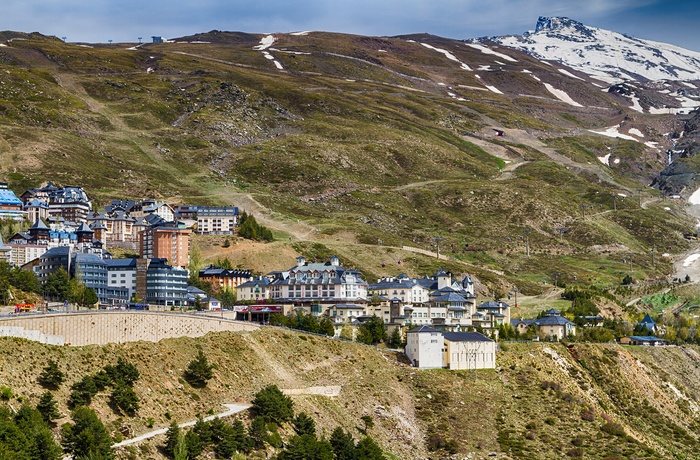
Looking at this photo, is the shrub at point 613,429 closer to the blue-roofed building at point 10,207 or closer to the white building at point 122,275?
the white building at point 122,275

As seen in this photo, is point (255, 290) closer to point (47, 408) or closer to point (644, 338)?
point (644, 338)

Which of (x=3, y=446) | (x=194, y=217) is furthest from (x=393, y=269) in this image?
(x=3, y=446)

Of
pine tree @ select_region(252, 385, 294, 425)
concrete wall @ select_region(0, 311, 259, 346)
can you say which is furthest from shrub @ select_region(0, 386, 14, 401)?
pine tree @ select_region(252, 385, 294, 425)

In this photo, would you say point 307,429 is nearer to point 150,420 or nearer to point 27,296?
point 150,420

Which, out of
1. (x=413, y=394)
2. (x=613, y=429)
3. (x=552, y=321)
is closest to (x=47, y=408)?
(x=413, y=394)

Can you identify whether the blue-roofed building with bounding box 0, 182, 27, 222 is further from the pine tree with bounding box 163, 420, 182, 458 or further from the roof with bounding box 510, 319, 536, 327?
the pine tree with bounding box 163, 420, 182, 458
